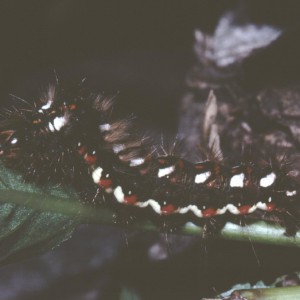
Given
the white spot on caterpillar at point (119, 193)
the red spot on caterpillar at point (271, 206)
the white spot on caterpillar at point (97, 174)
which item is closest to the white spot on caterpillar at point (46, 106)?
the white spot on caterpillar at point (97, 174)

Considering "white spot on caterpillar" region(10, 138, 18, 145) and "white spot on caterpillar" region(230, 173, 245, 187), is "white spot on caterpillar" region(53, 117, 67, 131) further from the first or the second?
"white spot on caterpillar" region(230, 173, 245, 187)

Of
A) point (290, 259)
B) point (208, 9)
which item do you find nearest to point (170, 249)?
point (290, 259)

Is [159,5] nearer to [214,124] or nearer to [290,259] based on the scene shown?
[214,124]

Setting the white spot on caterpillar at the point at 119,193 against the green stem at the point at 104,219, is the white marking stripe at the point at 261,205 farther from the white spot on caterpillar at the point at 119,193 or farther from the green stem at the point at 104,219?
the white spot on caterpillar at the point at 119,193

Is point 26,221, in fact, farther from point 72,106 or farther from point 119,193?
point 72,106

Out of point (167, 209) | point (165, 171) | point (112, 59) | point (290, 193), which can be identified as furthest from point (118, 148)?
point (112, 59)
